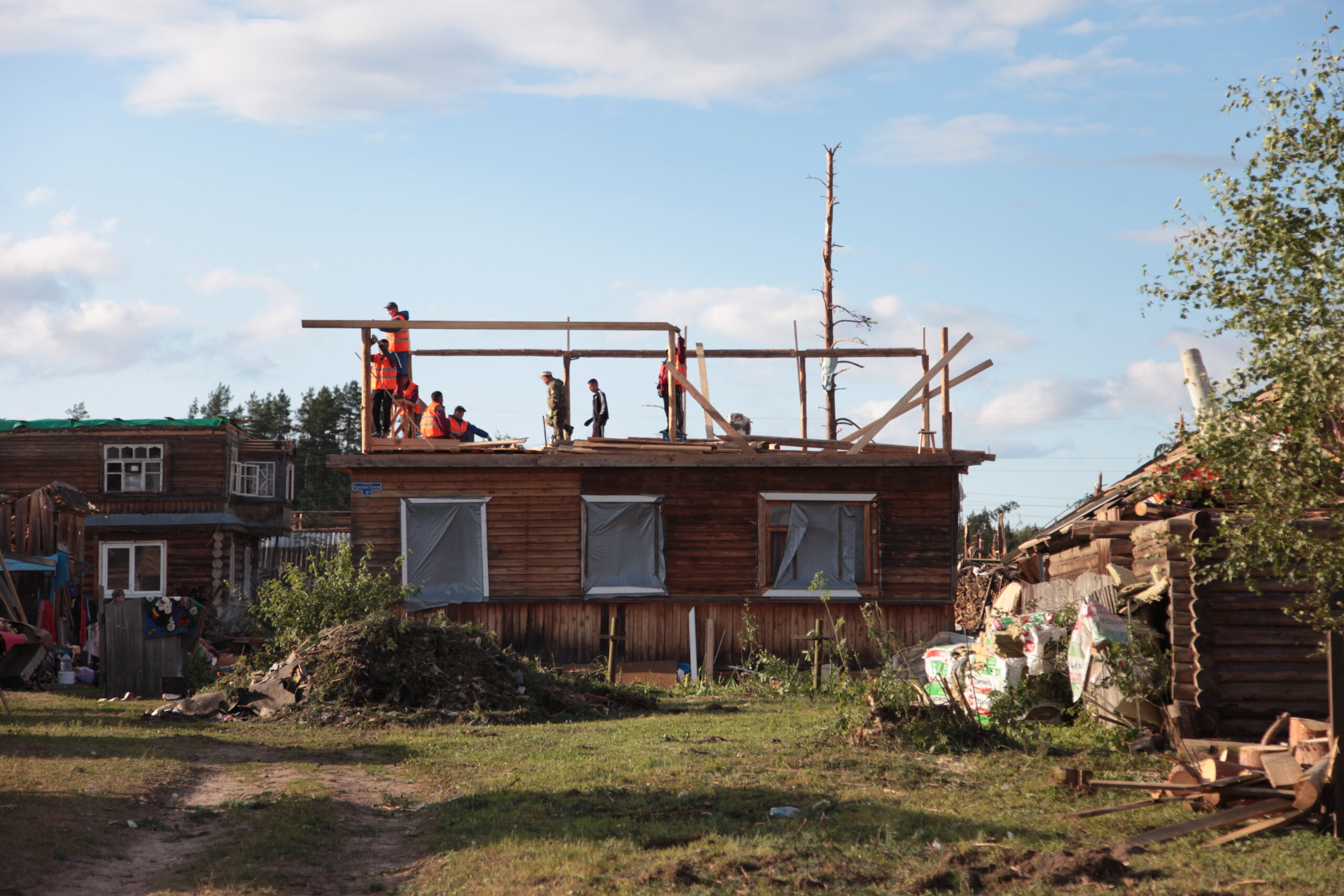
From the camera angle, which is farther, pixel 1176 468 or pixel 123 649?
pixel 123 649

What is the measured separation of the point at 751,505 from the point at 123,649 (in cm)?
936

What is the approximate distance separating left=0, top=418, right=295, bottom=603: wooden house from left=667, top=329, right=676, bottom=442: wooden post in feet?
61.6

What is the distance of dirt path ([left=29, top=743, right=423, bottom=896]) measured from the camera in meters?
6.64

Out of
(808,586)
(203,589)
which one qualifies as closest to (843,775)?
(808,586)

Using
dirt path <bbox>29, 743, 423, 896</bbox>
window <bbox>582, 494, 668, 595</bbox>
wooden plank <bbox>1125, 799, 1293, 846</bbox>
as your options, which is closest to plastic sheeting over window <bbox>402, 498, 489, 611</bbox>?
window <bbox>582, 494, 668, 595</bbox>

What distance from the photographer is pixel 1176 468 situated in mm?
7812

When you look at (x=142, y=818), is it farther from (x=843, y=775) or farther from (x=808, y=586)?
(x=808, y=586)

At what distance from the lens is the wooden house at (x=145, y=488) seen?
108ft

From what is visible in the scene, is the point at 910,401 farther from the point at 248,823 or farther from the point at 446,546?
the point at 248,823

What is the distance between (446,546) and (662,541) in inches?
131

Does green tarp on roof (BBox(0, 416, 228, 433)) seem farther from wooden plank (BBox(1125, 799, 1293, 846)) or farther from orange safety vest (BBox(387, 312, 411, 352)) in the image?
wooden plank (BBox(1125, 799, 1293, 846))

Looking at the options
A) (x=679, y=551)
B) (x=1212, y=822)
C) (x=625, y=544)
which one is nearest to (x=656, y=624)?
(x=679, y=551)

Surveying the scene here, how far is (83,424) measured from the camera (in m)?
33.7

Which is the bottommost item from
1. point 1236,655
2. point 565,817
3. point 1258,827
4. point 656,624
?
point 565,817
